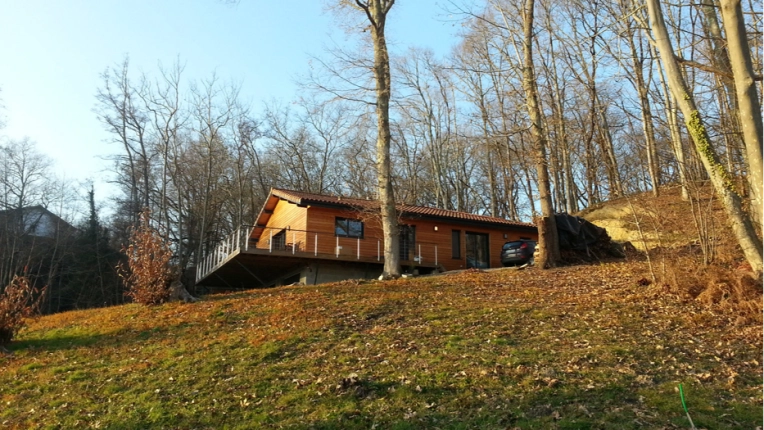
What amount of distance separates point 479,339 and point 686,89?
19.0 ft

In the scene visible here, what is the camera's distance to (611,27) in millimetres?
11328

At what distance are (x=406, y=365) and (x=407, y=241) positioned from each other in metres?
16.7

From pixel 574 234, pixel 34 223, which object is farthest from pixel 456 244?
pixel 34 223

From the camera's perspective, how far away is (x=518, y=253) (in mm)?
22188

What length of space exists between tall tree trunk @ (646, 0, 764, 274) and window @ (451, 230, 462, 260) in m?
15.6

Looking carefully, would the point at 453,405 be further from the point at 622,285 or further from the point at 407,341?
the point at 622,285

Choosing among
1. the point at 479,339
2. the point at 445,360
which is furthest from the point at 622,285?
the point at 445,360

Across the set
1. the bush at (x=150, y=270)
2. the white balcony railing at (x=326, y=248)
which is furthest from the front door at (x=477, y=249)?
the bush at (x=150, y=270)

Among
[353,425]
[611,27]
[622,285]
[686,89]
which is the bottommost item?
[353,425]

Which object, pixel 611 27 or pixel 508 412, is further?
pixel 611 27

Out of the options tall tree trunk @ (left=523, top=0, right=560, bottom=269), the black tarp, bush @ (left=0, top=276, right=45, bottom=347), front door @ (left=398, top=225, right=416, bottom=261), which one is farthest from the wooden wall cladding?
bush @ (left=0, top=276, right=45, bottom=347)

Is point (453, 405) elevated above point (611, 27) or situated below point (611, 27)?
below

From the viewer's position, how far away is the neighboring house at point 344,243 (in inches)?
888

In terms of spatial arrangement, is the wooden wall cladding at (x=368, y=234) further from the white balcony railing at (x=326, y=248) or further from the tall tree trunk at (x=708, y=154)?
the tall tree trunk at (x=708, y=154)
